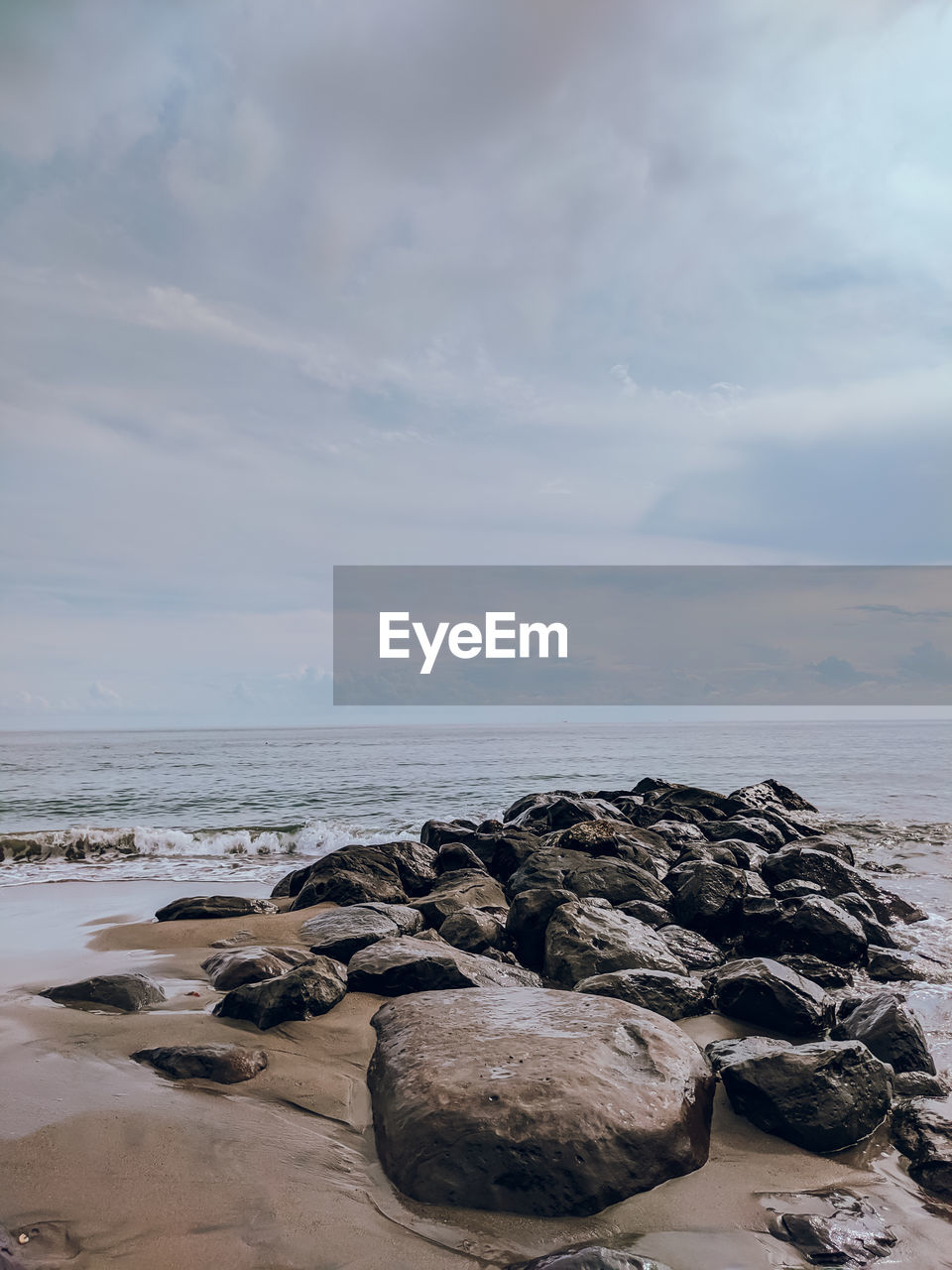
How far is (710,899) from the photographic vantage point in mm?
6762

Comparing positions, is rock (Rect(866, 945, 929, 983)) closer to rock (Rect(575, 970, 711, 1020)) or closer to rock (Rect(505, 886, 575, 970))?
rock (Rect(575, 970, 711, 1020))

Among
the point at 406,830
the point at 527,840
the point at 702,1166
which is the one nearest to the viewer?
the point at 702,1166

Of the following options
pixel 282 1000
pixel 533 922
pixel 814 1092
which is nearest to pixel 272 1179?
pixel 282 1000

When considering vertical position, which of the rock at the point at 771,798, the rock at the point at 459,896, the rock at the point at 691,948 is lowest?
the rock at the point at 771,798

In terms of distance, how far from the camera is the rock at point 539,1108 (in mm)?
2824

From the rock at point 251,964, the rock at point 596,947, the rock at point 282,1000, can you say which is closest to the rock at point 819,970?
the rock at point 596,947

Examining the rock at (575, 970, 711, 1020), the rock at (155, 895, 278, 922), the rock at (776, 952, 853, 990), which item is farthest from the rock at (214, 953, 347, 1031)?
the rock at (776, 952, 853, 990)

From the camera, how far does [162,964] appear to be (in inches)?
222

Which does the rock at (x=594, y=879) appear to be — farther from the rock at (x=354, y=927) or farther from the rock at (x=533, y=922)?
the rock at (x=354, y=927)

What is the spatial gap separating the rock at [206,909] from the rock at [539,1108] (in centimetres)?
409

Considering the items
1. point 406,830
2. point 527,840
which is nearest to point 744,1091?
point 527,840

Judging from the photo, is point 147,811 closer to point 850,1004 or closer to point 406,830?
point 406,830

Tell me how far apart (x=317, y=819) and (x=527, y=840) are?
8791mm

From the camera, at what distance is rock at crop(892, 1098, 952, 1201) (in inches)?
124
